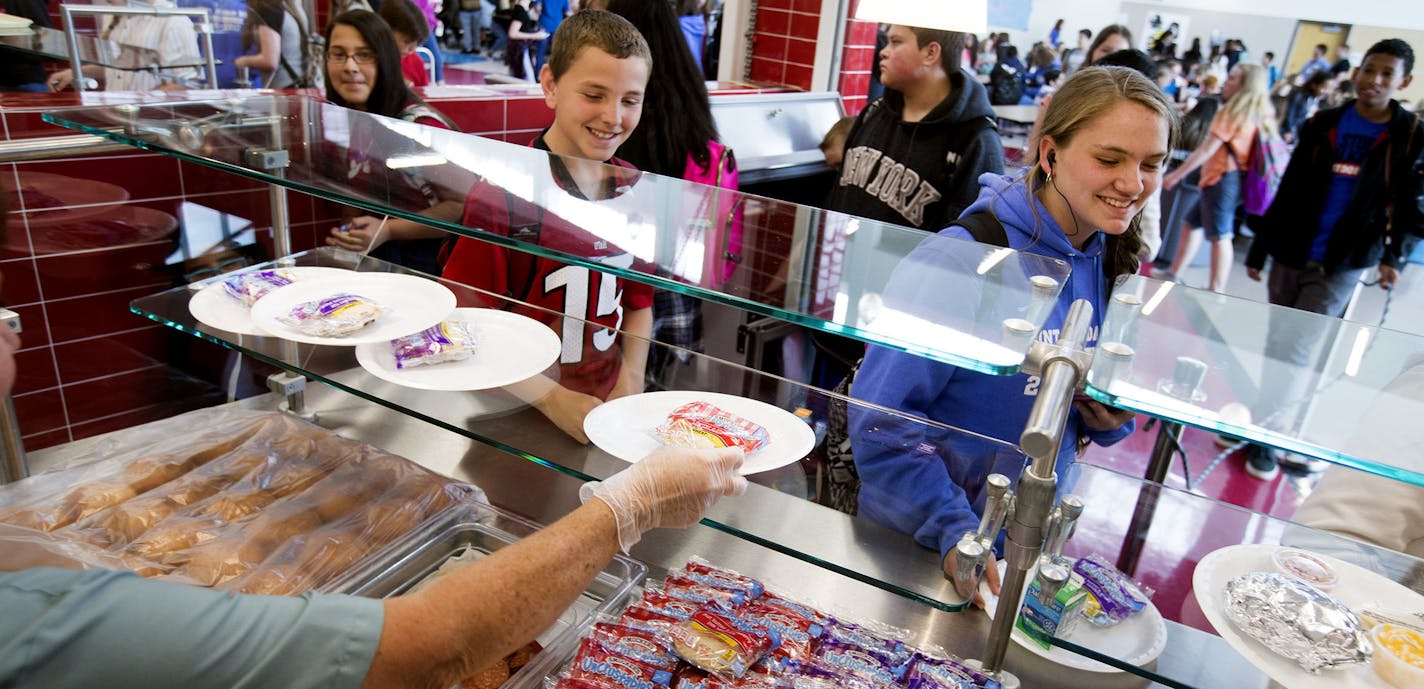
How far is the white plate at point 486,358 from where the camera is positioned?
157 cm

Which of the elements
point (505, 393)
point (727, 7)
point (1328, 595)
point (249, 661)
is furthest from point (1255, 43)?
point (249, 661)

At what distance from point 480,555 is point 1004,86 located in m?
5.09

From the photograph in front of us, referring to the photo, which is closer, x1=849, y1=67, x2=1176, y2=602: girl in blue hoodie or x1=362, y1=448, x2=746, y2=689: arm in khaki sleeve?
x1=362, y1=448, x2=746, y2=689: arm in khaki sleeve

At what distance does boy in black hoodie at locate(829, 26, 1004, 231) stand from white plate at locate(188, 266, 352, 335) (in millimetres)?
2175

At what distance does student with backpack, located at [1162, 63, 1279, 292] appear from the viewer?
5.60 meters

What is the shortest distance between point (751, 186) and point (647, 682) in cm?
Answer: 354

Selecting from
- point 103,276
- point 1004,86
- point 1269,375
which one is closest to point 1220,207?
point 1004,86

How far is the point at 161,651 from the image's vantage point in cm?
92

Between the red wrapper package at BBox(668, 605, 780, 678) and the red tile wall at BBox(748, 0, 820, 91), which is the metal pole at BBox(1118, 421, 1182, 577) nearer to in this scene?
the red wrapper package at BBox(668, 605, 780, 678)

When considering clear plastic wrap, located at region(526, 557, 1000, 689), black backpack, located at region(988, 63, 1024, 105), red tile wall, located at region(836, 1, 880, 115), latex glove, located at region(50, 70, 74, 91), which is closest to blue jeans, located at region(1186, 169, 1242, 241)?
black backpack, located at region(988, 63, 1024, 105)

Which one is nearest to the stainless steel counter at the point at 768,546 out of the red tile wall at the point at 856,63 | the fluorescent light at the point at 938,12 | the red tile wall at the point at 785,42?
the fluorescent light at the point at 938,12

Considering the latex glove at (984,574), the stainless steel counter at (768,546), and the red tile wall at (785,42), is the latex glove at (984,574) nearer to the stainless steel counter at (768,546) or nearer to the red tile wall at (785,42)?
the stainless steel counter at (768,546)

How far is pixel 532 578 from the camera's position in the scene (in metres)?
1.17

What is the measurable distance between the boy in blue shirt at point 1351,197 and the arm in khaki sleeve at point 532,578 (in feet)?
14.5
